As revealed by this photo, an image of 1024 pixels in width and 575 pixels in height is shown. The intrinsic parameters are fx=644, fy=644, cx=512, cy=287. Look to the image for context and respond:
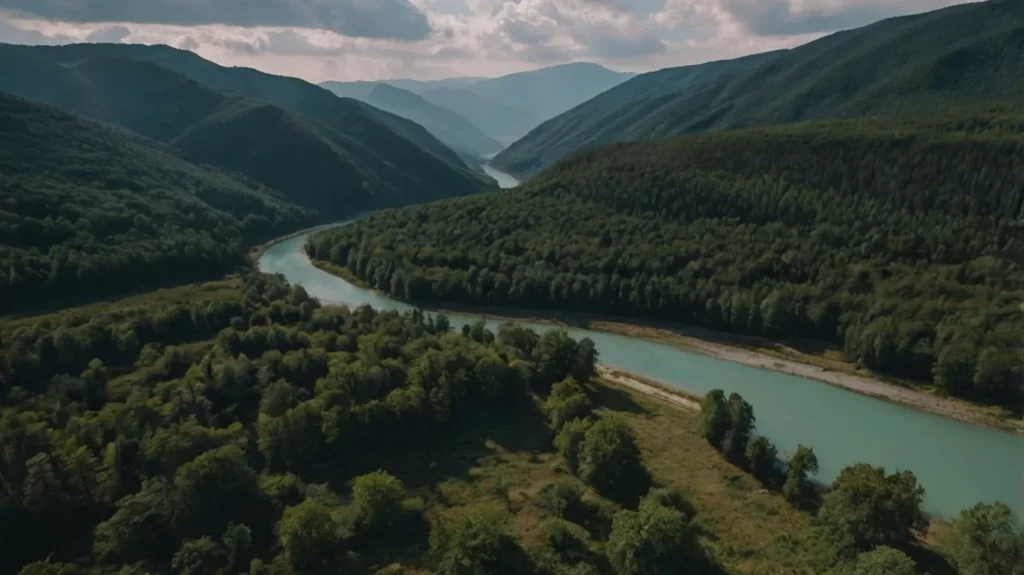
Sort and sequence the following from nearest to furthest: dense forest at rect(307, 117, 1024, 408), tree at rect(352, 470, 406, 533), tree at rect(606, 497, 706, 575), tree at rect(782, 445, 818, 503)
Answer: tree at rect(606, 497, 706, 575)
tree at rect(352, 470, 406, 533)
tree at rect(782, 445, 818, 503)
dense forest at rect(307, 117, 1024, 408)

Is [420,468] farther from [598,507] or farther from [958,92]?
[958,92]

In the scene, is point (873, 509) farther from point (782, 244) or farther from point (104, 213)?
point (104, 213)

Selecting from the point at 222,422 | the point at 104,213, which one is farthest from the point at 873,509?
the point at 104,213

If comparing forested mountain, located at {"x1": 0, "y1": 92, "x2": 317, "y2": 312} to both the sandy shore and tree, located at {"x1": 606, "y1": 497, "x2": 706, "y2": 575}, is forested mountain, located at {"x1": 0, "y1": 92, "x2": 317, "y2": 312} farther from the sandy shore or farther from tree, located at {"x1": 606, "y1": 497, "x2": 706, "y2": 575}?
tree, located at {"x1": 606, "y1": 497, "x2": 706, "y2": 575}

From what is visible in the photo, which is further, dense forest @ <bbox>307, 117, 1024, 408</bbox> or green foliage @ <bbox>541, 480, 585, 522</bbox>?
dense forest @ <bbox>307, 117, 1024, 408</bbox>

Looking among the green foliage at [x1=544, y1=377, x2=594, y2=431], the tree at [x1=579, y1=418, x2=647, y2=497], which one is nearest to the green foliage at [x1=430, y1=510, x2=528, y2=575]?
the tree at [x1=579, y1=418, x2=647, y2=497]

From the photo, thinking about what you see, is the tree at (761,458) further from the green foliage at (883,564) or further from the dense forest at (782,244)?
the dense forest at (782,244)
